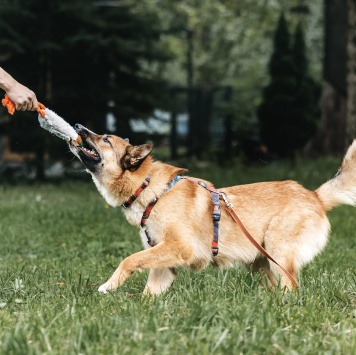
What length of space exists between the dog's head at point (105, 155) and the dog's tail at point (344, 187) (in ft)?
5.49

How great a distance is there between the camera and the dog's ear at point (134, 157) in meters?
6.26

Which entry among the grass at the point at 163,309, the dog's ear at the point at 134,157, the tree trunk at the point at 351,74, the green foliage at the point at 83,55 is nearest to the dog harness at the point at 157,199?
the dog's ear at the point at 134,157

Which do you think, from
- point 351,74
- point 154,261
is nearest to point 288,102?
point 351,74

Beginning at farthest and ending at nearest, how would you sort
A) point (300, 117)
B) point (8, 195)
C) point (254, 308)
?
point (300, 117) < point (8, 195) < point (254, 308)

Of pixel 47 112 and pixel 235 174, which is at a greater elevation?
pixel 47 112

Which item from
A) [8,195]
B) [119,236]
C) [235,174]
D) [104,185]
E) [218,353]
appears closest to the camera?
[218,353]

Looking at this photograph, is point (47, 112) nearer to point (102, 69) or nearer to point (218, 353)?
point (218, 353)

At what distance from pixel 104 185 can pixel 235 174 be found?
11090mm

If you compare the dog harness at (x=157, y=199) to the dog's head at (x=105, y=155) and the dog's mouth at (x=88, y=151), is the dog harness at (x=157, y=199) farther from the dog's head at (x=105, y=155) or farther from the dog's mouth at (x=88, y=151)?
the dog's mouth at (x=88, y=151)

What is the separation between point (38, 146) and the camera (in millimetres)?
16188

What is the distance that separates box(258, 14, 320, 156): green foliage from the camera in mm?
21578

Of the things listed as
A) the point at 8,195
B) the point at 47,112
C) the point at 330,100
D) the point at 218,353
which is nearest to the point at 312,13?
the point at 330,100

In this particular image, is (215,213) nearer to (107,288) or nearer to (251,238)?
(251,238)

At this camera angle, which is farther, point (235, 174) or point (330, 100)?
point (330, 100)
